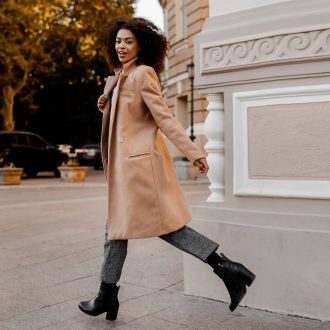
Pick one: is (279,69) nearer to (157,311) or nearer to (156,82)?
(156,82)

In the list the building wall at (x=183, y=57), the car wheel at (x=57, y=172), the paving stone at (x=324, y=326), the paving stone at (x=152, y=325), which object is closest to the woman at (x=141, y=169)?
the paving stone at (x=152, y=325)

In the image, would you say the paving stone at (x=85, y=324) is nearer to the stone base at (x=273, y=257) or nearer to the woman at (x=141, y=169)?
the woman at (x=141, y=169)

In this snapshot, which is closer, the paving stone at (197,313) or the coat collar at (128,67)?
the paving stone at (197,313)

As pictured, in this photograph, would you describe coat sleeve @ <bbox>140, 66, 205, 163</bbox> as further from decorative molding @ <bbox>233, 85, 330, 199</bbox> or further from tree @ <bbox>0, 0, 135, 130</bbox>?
tree @ <bbox>0, 0, 135, 130</bbox>

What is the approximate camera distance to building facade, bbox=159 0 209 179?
62.2 feet

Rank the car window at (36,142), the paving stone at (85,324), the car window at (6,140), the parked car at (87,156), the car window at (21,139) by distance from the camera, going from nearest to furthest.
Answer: the paving stone at (85,324) < the car window at (6,140) < the car window at (21,139) < the car window at (36,142) < the parked car at (87,156)

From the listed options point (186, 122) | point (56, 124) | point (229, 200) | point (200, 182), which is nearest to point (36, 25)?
point (186, 122)

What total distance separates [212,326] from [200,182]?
13.5 m

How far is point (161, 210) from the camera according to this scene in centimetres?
366

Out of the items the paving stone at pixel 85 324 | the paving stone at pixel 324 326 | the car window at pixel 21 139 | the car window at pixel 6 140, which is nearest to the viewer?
the paving stone at pixel 324 326

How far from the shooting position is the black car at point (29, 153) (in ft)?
69.4

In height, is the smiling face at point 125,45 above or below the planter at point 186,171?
above

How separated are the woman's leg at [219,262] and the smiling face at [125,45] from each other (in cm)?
115

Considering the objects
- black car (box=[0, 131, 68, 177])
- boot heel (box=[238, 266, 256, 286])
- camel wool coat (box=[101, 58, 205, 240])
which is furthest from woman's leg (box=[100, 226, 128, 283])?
black car (box=[0, 131, 68, 177])
